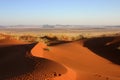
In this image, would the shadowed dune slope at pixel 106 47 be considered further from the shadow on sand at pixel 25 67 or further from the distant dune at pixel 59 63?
the shadow on sand at pixel 25 67

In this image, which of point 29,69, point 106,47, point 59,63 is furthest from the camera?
point 106,47

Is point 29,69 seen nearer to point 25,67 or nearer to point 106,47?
point 25,67

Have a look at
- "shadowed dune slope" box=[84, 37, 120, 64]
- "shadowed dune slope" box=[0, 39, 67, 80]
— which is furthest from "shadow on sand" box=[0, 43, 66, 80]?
"shadowed dune slope" box=[84, 37, 120, 64]

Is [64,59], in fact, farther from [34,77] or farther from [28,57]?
[34,77]

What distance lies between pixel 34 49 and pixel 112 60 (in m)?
6.40

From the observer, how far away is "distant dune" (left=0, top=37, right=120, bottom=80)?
1077 cm

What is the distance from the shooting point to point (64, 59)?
16.3 m

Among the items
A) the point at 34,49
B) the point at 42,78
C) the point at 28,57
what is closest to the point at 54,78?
the point at 42,78

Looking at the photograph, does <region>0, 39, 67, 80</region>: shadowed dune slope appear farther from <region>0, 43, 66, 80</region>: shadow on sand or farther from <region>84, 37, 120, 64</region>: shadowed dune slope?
<region>84, 37, 120, 64</region>: shadowed dune slope

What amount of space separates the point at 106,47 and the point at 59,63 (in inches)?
450

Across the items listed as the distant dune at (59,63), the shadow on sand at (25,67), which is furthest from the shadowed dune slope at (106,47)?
the shadow on sand at (25,67)

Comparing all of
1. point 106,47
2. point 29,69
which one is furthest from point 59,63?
point 106,47

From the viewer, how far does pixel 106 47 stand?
23047 millimetres

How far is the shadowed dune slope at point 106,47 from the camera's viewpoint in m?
20.7
